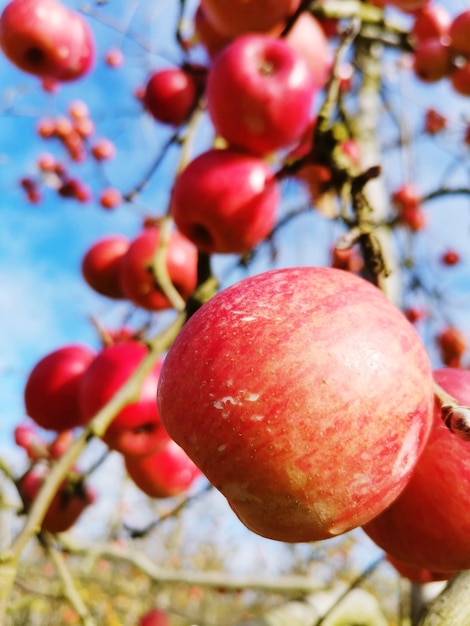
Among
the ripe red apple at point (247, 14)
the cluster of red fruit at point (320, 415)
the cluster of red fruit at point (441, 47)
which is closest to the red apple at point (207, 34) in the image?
the ripe red apple at point (247, 14)

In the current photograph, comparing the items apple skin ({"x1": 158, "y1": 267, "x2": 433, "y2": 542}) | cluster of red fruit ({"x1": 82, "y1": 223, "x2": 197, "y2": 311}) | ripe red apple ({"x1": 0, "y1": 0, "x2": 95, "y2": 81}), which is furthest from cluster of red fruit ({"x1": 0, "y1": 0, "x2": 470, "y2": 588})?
ripe red apple ({"x1": 0, "y1": 0, "x2": 95, "y2": 81})

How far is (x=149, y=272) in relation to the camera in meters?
1.11

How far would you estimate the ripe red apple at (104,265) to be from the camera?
1.36m

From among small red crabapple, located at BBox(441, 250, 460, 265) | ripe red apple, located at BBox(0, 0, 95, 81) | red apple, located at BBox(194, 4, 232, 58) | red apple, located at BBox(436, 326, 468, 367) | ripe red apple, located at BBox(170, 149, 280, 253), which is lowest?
small red crabapple, located at BBox(441, 250, 460, 265)

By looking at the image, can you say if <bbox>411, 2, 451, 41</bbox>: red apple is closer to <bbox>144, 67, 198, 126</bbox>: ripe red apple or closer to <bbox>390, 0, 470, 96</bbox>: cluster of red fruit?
<bbox>390, 0, 470, 96</bbox>: cluster of red fruit

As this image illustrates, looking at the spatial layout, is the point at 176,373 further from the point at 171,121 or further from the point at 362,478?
the point at 171,121

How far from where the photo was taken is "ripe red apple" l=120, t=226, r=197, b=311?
45.8 inches

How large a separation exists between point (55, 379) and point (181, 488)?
36cm

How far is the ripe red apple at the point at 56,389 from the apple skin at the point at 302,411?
2.29 feet

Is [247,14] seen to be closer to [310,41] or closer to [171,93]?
[310,41]

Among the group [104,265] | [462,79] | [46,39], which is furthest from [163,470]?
[462,79]

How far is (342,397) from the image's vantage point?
0.46 meters

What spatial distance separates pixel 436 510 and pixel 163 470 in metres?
0.71

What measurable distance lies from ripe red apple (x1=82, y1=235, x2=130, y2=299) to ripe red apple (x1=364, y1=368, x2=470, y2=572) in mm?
991
